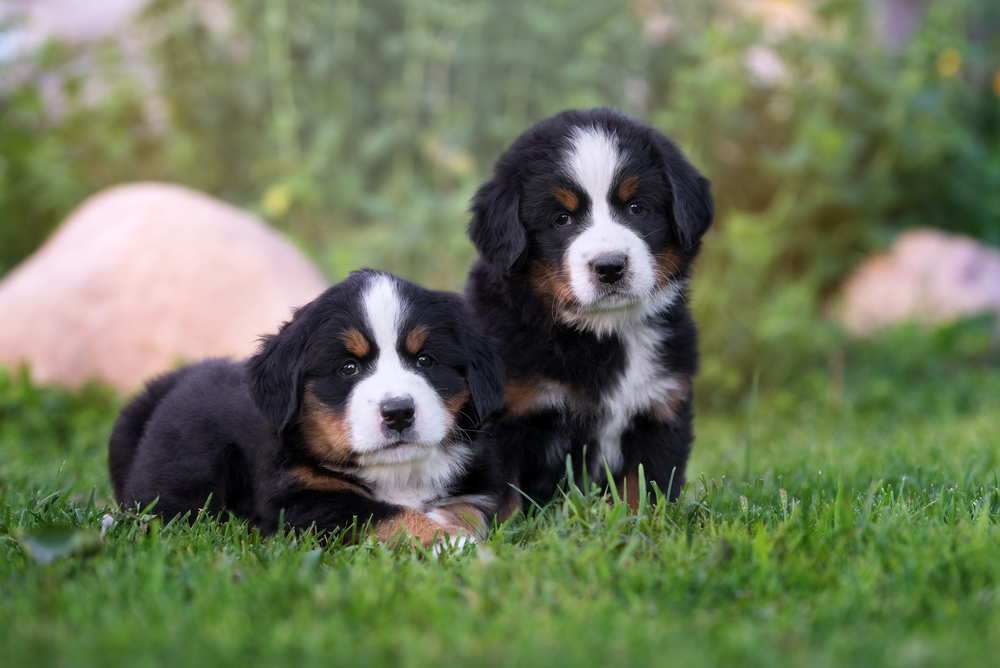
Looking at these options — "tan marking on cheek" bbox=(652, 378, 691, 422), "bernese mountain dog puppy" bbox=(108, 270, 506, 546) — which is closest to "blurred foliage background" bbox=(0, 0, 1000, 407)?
"tan marking on cheek" bbox=(652, 378, 691, 422)

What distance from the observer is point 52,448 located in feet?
17.0

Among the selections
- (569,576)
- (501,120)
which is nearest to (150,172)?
(501,120)

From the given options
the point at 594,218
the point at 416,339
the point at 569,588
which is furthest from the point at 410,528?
the point at 594,218

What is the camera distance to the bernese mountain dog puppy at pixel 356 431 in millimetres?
3047

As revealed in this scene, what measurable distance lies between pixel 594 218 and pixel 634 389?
670 mm

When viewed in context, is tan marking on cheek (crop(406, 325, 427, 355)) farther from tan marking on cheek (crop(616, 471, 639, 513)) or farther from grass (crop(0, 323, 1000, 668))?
tan marking on cheek (crop(616, 471, 639, 513))

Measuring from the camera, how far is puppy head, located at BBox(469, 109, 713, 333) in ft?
11.0

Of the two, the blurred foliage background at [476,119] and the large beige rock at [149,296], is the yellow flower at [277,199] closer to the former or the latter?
the blurred foliage background at [476,119]

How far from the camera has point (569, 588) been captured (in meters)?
2.39

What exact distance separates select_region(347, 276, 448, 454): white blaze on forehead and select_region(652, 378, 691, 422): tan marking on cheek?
0.88m

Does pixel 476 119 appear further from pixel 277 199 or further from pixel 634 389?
pixel 634 389

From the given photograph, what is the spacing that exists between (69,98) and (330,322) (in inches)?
248

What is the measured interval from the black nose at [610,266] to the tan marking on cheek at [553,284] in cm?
13

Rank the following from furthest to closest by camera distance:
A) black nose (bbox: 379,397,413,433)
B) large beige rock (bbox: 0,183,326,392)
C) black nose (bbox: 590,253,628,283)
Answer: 1. large beige rock (bbox: 0,183,326,392)
2. black nose (bbox: 590,253,628,283)
3. black nose (bbox: 379,397,413,433)
